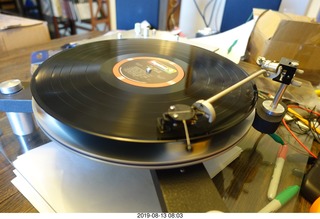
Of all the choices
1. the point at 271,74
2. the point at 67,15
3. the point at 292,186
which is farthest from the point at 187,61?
the point at 67,15

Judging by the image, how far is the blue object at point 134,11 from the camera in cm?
142

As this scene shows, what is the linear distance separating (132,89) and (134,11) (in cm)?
116

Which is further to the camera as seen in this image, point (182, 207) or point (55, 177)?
point (55, 177)

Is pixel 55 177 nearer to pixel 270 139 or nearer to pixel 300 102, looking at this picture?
pixel 270 139

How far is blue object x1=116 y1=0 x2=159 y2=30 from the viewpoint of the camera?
4.64ft

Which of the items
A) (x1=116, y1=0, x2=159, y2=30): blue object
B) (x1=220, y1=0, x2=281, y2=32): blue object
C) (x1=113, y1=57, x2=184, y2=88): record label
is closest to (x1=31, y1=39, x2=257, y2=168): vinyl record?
(x1=113, y1=57, x2=184, y2=88): record label

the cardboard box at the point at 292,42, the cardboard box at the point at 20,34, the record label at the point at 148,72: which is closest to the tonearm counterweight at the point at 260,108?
the record label at the point at 148,72

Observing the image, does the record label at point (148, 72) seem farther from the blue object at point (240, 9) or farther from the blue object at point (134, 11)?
the blue object at point (240, 9)

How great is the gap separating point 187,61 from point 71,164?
1.25 ft

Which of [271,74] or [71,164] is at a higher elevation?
[271,74]

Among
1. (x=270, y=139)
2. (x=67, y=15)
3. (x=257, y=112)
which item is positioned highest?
(x=257, y=112)

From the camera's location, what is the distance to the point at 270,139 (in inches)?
20.6

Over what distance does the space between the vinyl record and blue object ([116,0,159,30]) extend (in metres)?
0.90

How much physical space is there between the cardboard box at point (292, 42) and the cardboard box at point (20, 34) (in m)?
0.98
